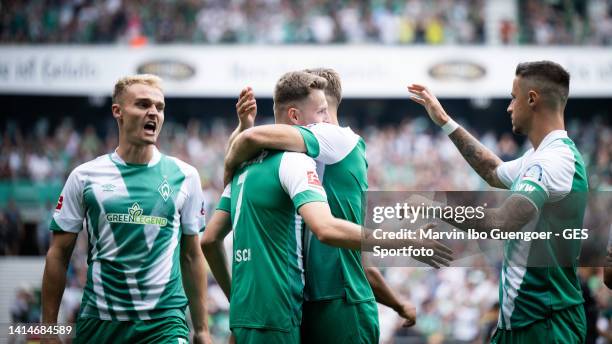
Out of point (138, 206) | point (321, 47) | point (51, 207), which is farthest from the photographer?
point (321, 47)

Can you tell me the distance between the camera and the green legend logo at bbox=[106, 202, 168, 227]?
16.8 ft

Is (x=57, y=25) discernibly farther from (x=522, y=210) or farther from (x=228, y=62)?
(x=522, y=210)

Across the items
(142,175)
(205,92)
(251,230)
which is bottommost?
(251,230)

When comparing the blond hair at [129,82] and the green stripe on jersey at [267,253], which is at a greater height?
the blond hair at [129,82]

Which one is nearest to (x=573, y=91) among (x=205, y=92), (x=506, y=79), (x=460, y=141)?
(x=506, y=79)

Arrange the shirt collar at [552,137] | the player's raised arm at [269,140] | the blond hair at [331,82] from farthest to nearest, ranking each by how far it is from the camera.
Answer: the blond hair at [331,82] < the shirt collar at [552,137] < the player's raised arm at [269,140]

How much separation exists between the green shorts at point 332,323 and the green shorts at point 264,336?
0.19m

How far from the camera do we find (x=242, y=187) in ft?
14.9

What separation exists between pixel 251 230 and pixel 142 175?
1250 millimetres

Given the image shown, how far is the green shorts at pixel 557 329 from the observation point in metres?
4.50

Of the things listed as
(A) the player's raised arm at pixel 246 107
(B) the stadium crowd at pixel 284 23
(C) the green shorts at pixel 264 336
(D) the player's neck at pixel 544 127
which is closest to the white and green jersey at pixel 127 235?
(A) the player's raised arm at pixel 246 107

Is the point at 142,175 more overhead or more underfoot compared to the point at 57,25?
more underfoot

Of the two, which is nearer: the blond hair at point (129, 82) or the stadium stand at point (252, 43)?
the blond hair at point (129, 82)

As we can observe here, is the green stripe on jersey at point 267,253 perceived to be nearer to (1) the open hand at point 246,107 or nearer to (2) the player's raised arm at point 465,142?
(1) the open hand at point 246,107
